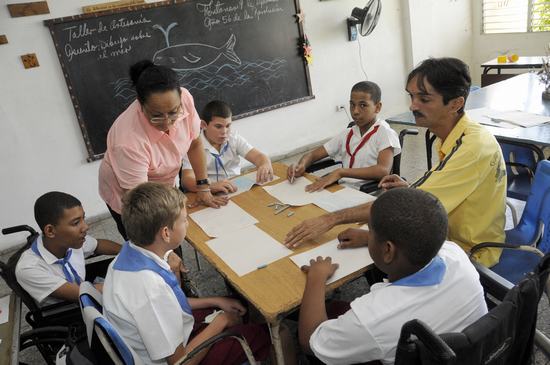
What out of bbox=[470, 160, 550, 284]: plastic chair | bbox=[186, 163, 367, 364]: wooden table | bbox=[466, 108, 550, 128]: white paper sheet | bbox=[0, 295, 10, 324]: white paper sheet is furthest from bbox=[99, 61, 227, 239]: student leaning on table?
bbox=[466, 108, 550, 128]: white paper sheet

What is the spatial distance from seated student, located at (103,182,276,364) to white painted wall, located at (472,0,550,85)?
531 centimetres

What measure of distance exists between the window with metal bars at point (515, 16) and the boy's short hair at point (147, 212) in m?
5.67

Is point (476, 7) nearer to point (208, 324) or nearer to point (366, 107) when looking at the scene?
point (366, 107)

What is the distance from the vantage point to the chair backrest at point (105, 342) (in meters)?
1.10

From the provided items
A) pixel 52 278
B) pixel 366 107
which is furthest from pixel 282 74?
pixel 52 278

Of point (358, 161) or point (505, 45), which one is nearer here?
point (358, 161)

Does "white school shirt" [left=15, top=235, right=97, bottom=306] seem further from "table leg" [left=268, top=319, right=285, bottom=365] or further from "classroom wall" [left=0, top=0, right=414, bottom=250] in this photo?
"classroom wall" [left=0, top=0, right=414, bottom=250]

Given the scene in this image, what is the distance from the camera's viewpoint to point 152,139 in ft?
6.46

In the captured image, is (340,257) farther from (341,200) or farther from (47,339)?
(47,339)

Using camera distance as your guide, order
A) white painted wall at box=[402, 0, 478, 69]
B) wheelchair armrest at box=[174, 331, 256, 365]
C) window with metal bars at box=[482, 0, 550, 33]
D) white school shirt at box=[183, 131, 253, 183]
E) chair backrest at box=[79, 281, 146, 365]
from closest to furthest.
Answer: chair backrest at box=[79, 281, 146, 365] → wheelchair armrest at box=[174, 331, 256, 365] → white school shirt at box=[183, 131, 253, 183] → window with metal bars at box=[482, 0, 550, 33] → white painted wall at box=[402, 0, 478, 69]

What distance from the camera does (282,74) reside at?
4551 mm

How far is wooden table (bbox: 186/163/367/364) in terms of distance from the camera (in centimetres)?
125

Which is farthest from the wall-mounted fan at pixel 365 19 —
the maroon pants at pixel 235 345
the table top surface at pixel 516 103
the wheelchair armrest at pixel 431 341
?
the wheelchair armrest at pixel 431 341

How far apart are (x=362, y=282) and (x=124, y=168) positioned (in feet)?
4.80
